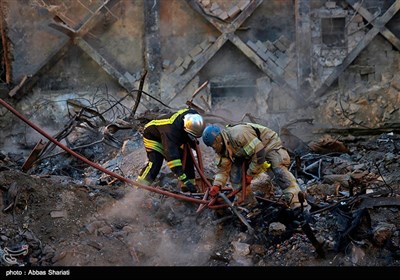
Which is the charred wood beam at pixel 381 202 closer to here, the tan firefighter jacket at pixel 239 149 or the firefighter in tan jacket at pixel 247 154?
the firefighter in tan jacket at pixel 247 154

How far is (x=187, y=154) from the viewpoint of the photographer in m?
10.1

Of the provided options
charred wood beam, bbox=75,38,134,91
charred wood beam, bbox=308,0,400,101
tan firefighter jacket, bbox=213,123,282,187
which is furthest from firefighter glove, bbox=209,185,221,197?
charred wood beam, bbox=75,38,134,91

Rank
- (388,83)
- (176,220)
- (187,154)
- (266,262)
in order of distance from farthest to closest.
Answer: (388,83) → (187,154) → (176,220) → (266,262)

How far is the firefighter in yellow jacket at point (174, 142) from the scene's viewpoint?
951 centimetres

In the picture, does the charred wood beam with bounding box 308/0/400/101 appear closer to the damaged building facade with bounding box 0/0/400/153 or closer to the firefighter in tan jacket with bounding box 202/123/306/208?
the damaged building facade with bounding box 0/0/400/153

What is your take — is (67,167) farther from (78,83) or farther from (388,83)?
(388,83)

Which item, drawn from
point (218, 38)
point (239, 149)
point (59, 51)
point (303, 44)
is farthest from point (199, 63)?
point (239, 149)

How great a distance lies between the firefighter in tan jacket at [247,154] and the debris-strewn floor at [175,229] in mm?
399

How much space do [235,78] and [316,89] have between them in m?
2.00

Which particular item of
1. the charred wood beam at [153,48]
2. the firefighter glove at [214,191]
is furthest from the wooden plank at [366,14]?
the firefighter glove at [214,191]

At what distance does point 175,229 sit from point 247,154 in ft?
4.59

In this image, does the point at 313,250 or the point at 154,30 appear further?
the point at 154,30

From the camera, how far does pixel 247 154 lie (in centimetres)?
883

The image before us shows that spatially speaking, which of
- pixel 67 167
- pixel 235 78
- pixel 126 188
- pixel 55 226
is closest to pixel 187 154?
pixel 126 188
